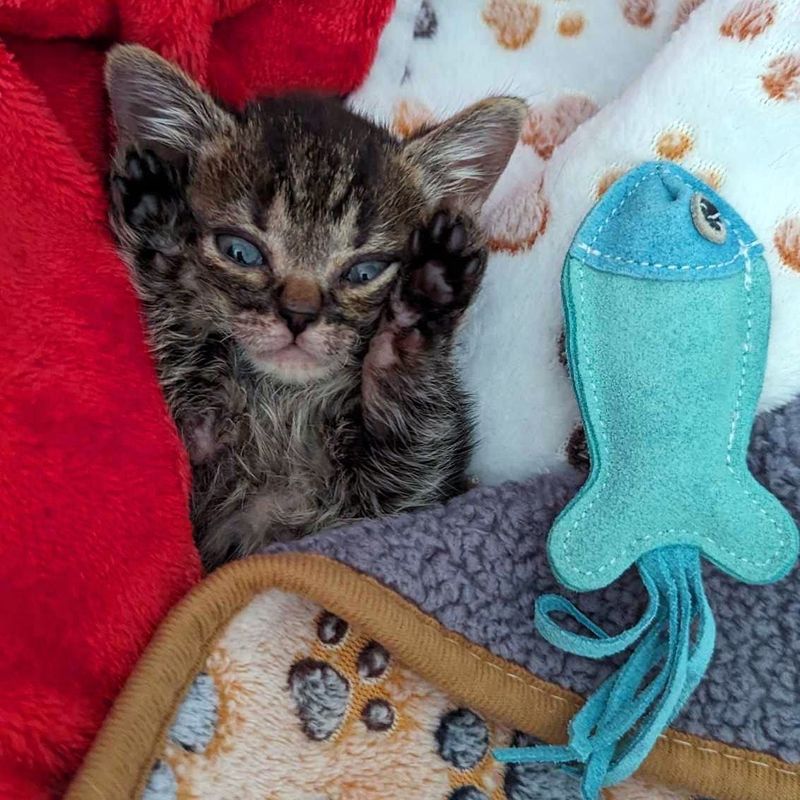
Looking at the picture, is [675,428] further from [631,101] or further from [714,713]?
[631,101]

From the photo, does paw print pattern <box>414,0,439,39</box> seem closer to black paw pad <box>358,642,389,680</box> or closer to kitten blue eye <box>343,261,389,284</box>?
kitten blue eye <box>343,261,389,284</box>

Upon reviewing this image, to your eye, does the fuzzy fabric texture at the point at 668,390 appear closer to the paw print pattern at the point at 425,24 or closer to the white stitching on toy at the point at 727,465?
the white stitching on toy at the point at 727,465

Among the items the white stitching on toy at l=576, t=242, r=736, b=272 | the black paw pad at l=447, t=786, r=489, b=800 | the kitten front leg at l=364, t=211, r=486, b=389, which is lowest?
the black paw pad at l=447, t=786, r=489, b=800

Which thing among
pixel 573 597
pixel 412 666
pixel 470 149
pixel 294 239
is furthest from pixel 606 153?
pixel 412 666

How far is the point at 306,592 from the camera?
93cm

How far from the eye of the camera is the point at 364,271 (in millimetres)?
1164

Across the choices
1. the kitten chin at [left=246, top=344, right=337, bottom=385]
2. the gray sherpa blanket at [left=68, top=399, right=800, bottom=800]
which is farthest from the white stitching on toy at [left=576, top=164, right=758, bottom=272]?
the kitten chin at [left=246, top=344, right=337, bottom=385]

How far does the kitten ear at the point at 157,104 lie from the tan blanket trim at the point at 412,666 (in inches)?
24.2

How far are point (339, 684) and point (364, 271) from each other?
52 cm

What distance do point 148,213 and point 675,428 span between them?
0.70 metres

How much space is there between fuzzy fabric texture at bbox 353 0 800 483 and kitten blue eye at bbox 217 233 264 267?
328 mm

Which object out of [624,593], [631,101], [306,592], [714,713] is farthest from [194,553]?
[631,101]

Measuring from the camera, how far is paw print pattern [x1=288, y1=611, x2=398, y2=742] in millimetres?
942

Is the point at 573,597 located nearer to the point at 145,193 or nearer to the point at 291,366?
the point at 291,366
